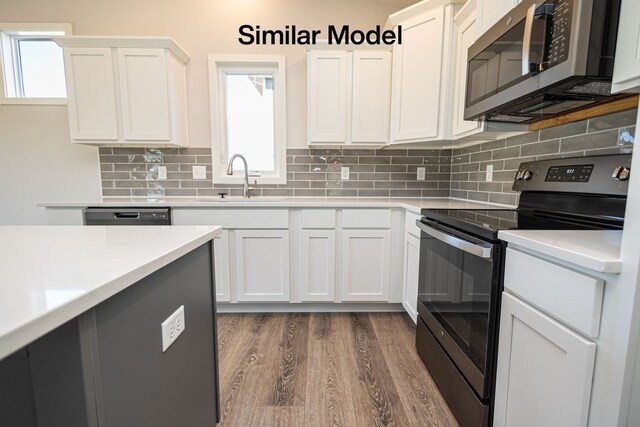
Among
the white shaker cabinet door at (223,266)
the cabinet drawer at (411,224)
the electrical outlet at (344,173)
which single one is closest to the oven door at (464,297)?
the cabinet drawer at (411,224)

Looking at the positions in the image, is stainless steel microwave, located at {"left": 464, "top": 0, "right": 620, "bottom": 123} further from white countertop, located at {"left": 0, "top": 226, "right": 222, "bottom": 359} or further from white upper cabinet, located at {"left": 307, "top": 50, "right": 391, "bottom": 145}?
white countertop, located at {"left": 0, "top": 226, "right": 222, "bottom": 359}

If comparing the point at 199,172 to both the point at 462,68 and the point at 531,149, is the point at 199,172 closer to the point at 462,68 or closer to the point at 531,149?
the point at 462,68

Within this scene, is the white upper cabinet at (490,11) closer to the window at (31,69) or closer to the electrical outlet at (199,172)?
the electrical outlet at (199,172)

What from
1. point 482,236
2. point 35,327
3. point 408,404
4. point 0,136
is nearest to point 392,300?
point 408,404

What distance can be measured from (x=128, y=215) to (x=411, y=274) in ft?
6.98

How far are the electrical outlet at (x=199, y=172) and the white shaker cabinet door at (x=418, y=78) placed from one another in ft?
5.70

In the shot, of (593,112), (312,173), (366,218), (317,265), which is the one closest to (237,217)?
(317,265)

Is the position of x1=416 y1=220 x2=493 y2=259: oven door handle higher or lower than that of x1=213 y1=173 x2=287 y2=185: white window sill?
lower

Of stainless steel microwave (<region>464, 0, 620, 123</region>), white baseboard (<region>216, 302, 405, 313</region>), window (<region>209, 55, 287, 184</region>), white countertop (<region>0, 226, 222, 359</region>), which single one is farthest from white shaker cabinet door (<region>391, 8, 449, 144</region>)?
white countertop (<region>0, 226, 222, 359</region>)

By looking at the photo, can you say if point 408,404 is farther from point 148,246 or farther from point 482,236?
point 148,246

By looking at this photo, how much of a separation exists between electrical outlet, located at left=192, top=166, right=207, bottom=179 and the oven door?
199 centimetres

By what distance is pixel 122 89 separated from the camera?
233 centimetres

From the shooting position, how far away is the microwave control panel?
3.03 feet

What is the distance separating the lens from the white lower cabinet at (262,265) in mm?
2264
